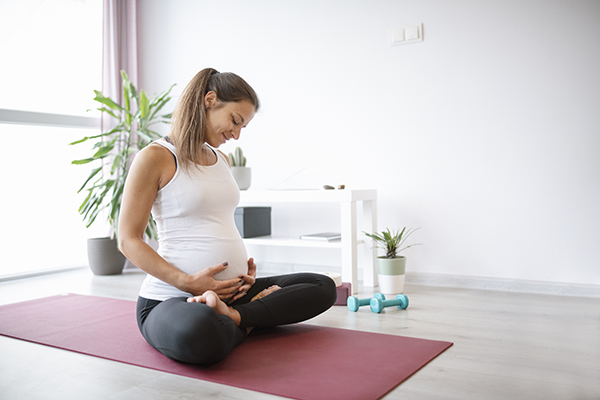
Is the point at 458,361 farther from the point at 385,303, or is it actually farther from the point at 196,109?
the point at 196,109

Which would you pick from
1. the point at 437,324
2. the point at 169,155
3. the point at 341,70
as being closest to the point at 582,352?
the point at 437,324

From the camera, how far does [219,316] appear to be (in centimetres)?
151

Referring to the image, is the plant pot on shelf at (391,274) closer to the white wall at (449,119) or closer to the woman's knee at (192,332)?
the white wall at (449,119)

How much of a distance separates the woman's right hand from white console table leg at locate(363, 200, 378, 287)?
1450 mm

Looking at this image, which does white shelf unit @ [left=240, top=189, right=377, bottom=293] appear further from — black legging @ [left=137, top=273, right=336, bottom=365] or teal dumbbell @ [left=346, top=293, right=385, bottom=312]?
black legging @ [left=137, top=273, right=336, bottom=365]

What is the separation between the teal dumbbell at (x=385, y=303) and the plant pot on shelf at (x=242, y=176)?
1301 mm

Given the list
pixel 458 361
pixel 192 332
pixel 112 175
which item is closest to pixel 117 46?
pixel 112 175

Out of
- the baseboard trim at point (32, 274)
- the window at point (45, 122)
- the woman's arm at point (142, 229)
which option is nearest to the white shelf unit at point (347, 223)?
the woman's arm at point (142, 229)

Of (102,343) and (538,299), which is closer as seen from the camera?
(102,343)

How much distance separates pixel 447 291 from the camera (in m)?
2.76

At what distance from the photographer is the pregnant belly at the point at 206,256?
1649 mm

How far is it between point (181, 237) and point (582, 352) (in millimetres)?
1302

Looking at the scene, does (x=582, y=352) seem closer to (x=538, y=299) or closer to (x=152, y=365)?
(x=538, y=299)

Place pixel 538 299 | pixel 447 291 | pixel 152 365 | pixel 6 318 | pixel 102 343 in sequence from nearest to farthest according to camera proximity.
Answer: pixel 152 365 → pixel 102 343 → pixel 6 318 → pixel 538 299 → pixel 447 291
